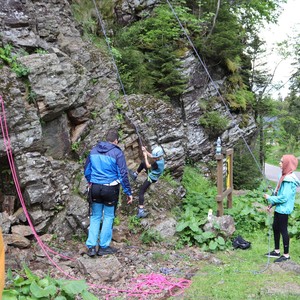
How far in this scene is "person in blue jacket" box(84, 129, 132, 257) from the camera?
6133 millimetres

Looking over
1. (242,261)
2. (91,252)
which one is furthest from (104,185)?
(242,261)

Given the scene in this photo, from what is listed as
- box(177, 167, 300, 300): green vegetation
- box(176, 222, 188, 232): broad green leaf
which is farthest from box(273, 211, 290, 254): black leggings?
box(176, 222, 188, 232): broad green leaf

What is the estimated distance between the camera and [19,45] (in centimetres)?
809

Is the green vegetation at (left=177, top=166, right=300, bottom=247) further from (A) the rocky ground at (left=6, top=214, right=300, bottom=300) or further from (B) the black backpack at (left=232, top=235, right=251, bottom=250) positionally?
(A) the rocky ground at (left=6, top=214, right=300, bottom=300)

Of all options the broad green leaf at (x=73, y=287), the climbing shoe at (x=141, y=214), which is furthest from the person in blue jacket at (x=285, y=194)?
the broad green leaf at (x=73, y=287)

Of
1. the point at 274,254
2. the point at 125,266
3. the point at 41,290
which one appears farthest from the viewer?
the point at 274,254

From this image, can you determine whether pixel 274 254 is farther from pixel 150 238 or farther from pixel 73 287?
pixel 73 287

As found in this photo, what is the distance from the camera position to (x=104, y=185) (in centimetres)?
612

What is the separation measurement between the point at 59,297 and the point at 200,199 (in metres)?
Result: 6.96

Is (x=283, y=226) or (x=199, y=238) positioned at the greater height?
(x=283, y=226)

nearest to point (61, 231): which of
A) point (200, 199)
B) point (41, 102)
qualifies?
point (41, 102)

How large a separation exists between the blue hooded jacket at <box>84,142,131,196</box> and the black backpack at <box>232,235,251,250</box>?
112 inches

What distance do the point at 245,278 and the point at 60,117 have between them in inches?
205

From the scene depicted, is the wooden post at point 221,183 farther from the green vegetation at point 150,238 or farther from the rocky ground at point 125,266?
the green vegetation at point 150,238
